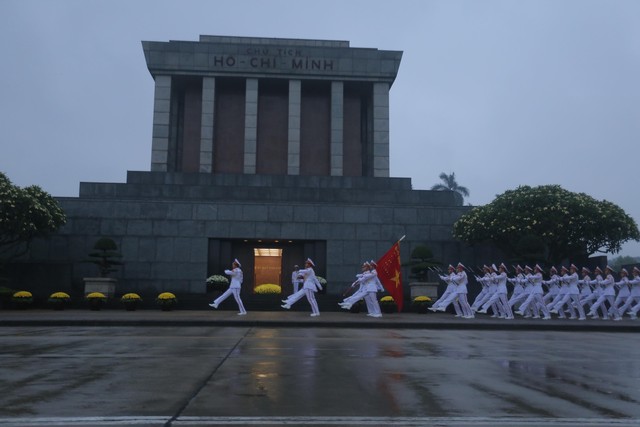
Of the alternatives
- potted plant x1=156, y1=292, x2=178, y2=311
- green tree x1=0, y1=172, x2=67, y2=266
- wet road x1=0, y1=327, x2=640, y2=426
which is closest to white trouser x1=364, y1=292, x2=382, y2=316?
potted plant x1=156, y1=292, x2=178, y2=311

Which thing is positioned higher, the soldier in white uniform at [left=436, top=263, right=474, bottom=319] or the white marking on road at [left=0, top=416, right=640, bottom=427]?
the soldier in white uniform at [left=436, top=263, right=474, bottom=319]

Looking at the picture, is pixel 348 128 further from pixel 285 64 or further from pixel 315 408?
pixel 315 408

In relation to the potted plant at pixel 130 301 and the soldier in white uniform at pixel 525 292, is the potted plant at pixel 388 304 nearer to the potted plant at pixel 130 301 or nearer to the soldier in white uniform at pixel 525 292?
the soldier in white uniform at pixel 525 292

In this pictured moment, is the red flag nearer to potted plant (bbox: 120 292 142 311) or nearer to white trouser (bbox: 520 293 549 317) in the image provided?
white trouser (bbox: 520 293 549 317)

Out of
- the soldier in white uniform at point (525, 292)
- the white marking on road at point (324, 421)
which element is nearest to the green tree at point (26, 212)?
the soldier in white uniform at point (525, 292)

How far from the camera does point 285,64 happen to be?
40.2 m

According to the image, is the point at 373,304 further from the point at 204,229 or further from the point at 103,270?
the point at 103,270

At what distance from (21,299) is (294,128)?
20.2 metres

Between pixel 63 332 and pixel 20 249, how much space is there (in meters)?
16.9

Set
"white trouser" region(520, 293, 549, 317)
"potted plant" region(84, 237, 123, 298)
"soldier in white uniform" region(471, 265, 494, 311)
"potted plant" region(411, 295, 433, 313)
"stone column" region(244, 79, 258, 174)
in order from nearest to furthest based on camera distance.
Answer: "white trouser" region(520, 293, 549, 317)
"soldier in white uniform" region(471, 265, 494, 311)
"potted plant" region(411, 295, 433, 313)
"potted plant" region(84, 237, 123, 298)
"stone column" region(244, 79, 258, 174)

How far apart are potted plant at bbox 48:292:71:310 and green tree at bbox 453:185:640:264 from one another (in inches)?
735

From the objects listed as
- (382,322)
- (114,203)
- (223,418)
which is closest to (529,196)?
(382,322)

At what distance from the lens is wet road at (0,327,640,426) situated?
5941mm

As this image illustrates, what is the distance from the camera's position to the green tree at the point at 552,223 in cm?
2958
